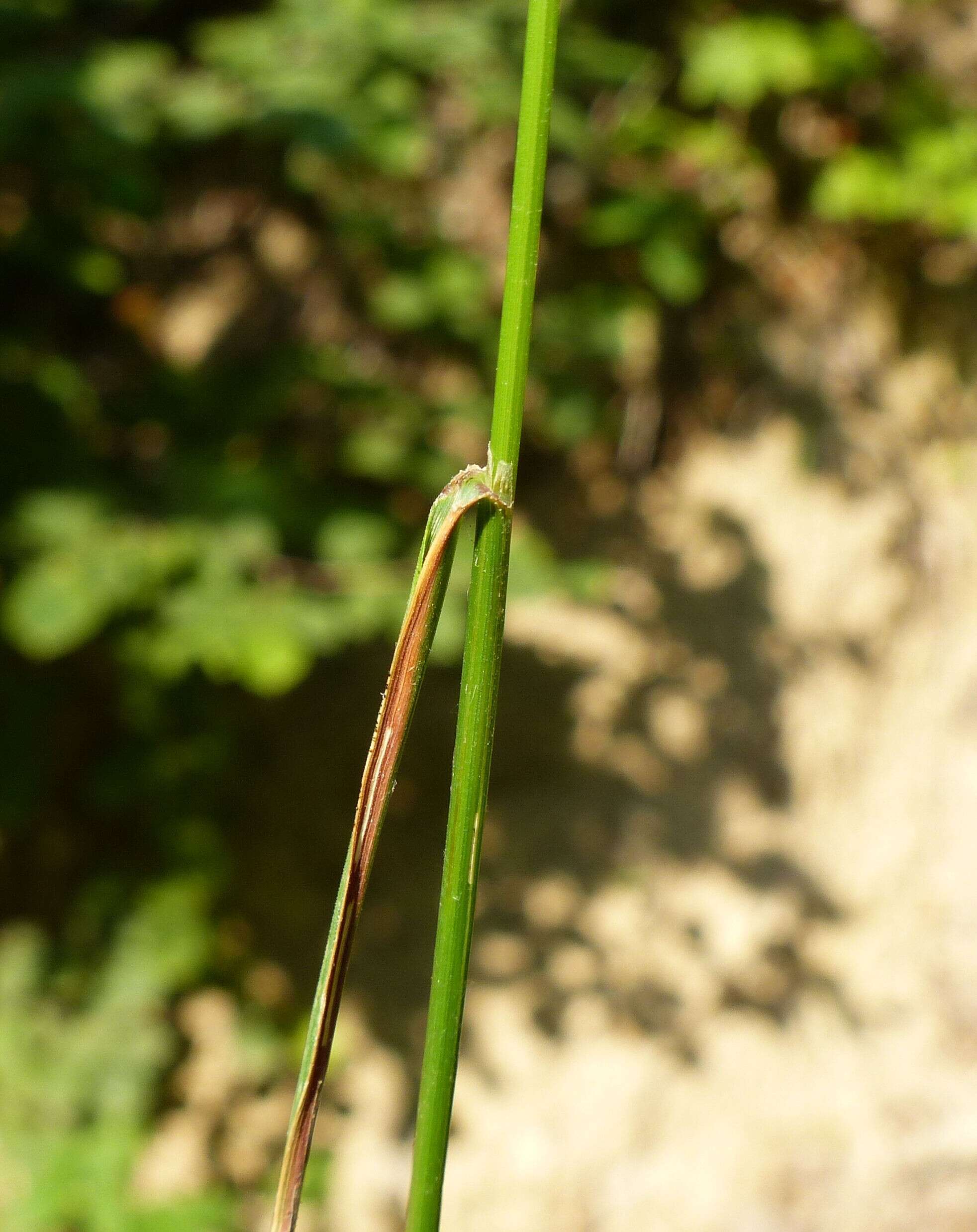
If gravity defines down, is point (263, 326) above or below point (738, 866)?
above

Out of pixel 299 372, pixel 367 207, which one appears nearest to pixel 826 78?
pixel 367 207

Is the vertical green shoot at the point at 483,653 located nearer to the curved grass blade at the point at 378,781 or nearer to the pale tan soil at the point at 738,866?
the curved grass blade at the point at 378,781

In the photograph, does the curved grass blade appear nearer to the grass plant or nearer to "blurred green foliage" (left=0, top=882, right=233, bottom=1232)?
the grass plant

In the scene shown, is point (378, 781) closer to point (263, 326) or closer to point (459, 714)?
point (459, 714)

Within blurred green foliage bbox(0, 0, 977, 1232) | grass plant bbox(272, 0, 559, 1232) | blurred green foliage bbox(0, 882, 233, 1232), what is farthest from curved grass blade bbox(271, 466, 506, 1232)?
blurred green foliage bbox(0, 882, 233, 1232)

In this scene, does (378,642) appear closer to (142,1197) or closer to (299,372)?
(299,372)

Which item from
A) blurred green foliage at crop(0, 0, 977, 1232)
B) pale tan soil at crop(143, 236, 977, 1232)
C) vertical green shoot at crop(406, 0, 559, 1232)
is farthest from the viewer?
pale tan soil at crop(143, 236, 977, 1232)

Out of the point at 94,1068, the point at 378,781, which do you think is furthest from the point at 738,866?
the point at 378,781
